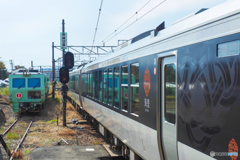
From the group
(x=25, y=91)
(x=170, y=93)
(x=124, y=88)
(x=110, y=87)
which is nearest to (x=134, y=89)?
(x=124, y=88)

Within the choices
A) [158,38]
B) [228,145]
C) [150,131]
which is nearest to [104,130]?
[150,131]

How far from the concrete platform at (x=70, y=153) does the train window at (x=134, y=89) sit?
2979mm

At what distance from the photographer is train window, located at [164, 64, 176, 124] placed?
163 inches

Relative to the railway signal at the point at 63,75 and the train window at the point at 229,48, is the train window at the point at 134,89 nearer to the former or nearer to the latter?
the train window at the point at 229,48

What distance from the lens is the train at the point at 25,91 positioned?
58.2 feet

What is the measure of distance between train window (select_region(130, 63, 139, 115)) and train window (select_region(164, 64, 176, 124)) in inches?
50.2

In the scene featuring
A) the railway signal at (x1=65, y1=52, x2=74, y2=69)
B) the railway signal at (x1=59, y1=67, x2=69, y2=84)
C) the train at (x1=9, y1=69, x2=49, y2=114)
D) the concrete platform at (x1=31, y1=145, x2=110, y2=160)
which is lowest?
the concrete platform at (x1=31, y1=145, x2=110, y2=160)

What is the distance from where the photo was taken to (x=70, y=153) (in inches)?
342

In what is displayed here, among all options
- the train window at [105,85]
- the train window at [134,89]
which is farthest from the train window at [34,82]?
the train window at [134,89]

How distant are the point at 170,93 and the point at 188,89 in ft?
2.05

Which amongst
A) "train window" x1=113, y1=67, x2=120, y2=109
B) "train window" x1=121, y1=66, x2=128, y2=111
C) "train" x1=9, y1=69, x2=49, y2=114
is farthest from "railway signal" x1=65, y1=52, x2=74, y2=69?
"train window" x1=121, y1=66, x2=128, y2=111

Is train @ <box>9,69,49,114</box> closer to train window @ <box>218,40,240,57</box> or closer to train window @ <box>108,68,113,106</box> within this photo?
train window @ <box>108,68,113,106</box>

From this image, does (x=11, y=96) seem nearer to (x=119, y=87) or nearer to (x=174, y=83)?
(x=119, y=87)

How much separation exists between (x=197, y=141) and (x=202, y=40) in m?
1.16
